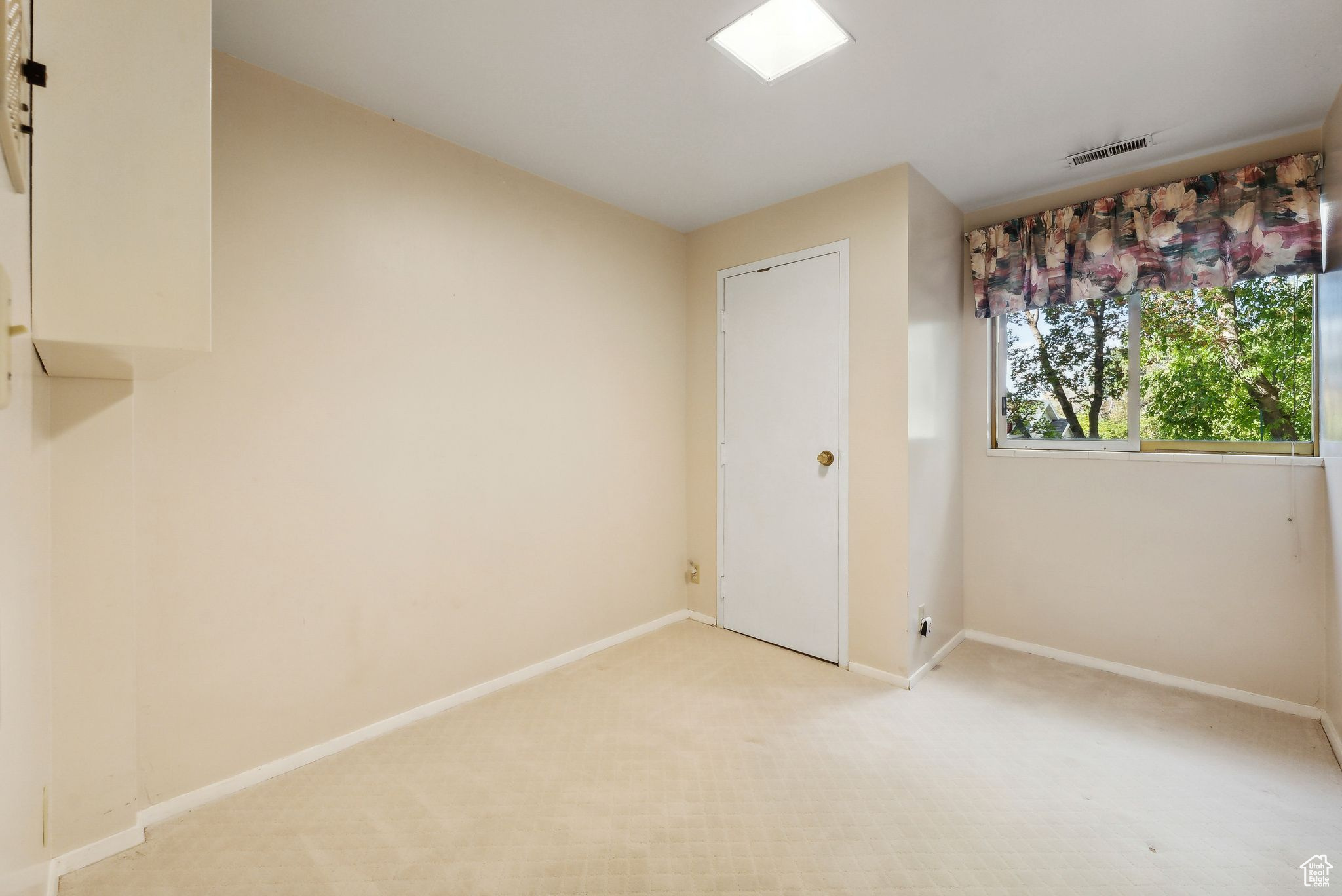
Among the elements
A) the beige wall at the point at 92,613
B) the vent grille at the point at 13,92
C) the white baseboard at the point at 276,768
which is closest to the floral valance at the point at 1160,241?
the white baseboard at the point at 276,768

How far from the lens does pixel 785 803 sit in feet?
6.21

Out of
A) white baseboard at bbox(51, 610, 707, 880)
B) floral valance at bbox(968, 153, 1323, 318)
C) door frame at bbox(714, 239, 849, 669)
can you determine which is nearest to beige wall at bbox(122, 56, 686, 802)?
white baseboard at bbox(51, 610, 707, 880)

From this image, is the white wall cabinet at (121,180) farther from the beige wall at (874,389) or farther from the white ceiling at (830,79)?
the beige wall at (874,389)

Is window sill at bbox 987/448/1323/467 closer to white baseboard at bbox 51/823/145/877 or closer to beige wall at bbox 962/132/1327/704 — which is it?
beige wall at bbox 962/132/1327/704

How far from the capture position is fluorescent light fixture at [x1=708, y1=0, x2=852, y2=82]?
1.78 m

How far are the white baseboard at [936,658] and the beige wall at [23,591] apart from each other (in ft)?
9.40

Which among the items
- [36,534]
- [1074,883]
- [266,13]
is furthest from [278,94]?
[1074,883]

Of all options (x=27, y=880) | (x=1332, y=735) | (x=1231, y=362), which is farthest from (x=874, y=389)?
(x=27, y=880)

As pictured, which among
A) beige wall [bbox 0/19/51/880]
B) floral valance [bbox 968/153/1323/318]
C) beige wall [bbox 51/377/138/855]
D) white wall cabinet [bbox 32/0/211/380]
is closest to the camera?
beige wall [bbox 0/19/51/880]

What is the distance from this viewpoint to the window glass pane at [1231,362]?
250 cm

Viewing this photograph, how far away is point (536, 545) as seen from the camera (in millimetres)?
2832

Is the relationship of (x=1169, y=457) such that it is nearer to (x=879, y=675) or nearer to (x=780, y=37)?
(x=879, y=675)

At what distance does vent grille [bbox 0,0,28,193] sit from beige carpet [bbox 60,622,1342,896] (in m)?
1.72

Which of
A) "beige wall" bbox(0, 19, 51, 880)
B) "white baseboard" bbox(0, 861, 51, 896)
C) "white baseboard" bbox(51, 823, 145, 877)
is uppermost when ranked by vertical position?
"beige wall" bbox(0, 19, 51, 880)
